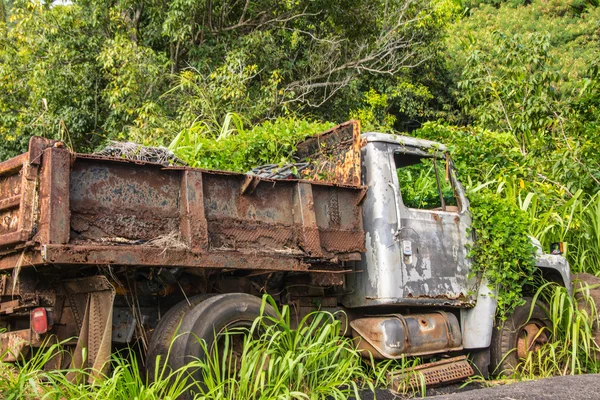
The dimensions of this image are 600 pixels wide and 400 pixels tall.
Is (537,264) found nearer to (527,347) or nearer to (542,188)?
(527,347)

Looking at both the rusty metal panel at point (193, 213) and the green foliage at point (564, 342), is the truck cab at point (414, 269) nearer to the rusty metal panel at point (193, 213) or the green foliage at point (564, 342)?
the green foliage at point (564, 342)

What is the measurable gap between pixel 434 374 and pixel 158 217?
289cm

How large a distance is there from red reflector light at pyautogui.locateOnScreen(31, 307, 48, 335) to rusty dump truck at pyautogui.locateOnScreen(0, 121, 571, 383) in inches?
0.5

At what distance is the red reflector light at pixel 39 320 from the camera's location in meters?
4.41

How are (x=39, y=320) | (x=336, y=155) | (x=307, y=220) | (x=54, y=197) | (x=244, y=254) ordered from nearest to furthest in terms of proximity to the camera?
(x=54, y=197), (x=39, y=320), (x=244, y=254), (x=307, y=220), (x=336, y=155)

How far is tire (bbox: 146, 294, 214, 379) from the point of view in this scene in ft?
15.3

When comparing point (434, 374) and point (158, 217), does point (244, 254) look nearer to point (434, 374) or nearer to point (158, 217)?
point (158, 217)

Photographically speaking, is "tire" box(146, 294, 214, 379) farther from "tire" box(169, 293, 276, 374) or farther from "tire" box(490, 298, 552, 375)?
"tire" box(490, 298, 552, 375)

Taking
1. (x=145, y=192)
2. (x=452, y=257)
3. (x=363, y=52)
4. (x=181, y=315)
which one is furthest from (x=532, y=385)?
(x=363, y=52)

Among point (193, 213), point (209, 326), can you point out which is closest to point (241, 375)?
point (209, 326)

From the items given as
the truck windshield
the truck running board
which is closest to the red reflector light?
the truck running board

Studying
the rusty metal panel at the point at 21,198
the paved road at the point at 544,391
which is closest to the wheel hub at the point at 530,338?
the paved road at the point at 544,391

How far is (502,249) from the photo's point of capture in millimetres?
6445

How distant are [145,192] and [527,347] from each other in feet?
14.2
